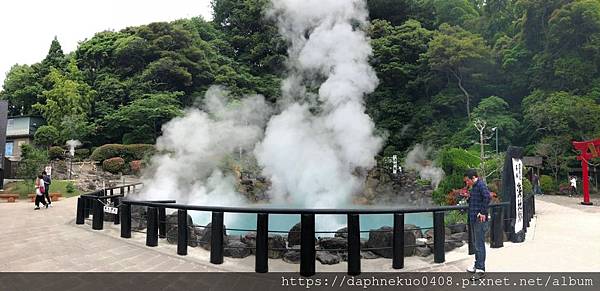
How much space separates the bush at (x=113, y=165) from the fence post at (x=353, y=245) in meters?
21.5

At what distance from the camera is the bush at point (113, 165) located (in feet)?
75.2

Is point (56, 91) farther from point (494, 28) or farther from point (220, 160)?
point (494, 28)

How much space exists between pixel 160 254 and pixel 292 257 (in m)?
2.09

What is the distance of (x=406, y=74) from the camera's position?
28.2m

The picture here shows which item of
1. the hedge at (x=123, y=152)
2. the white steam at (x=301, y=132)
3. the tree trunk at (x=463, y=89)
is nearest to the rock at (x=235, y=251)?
the white steam at (x=301, y=132)

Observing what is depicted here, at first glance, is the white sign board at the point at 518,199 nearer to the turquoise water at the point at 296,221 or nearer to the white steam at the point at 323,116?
the turquoise water at the point at 296,221

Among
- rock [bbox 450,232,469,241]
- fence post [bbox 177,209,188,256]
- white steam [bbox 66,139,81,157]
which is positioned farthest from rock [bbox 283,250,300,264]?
white steam [bbox 66,139,81,157]

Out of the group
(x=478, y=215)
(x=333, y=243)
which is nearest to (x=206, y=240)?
(x=333, y=243)

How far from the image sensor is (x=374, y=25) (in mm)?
29297

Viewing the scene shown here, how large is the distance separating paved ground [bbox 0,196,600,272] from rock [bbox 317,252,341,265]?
0.11 meters

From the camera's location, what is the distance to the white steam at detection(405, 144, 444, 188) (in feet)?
66.3

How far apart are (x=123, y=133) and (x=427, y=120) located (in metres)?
23.0

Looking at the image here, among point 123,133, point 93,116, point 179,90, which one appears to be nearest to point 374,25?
point 179,90

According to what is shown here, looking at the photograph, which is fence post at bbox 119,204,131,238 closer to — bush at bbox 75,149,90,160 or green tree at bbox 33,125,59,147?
bush at bbox 75,149,90,160
